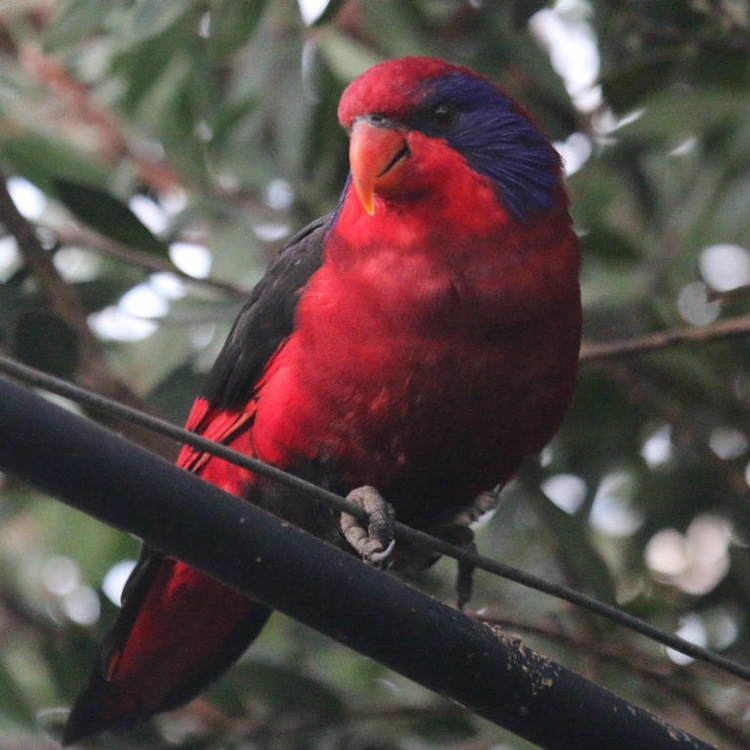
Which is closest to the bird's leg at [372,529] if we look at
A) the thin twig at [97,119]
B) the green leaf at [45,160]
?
the green leaf at [45,160]

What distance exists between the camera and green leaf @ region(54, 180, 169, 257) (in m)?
3.58

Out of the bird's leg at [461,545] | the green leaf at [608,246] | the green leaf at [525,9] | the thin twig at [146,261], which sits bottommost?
the green leaf at [608,246]

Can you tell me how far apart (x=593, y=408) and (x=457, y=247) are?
1388mm

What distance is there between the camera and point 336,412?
2.86 m

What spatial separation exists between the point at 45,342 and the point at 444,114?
103 cm

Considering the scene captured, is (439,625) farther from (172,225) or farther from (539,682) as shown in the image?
(172,225)

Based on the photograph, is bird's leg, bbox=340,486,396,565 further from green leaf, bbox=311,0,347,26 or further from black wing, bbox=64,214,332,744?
green leaf, bbox=311,0,347,26

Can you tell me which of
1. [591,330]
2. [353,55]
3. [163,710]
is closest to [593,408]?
[591,330]

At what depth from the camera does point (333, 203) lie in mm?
4289

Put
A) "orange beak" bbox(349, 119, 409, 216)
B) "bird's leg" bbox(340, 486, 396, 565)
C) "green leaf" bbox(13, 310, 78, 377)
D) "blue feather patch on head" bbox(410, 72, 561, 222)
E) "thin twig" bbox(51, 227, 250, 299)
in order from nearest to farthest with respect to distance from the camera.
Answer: "bird's leg" bbox(340, 486, 396, 565), "orange beak" bbox(349, 119, 409, 216), "blue feather patch on head" bbox(410, 72, 561, 222), "green leaf" bbox(13, 310, 78, 377), "thin twig" bbox(51, 227, 250, 299)

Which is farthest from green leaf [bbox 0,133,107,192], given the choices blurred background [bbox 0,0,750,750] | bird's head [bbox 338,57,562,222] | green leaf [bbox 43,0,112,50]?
bird's head [bbox 338,57,562,222]

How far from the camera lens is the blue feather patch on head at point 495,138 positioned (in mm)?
3031

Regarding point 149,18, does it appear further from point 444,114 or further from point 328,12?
point 444,114

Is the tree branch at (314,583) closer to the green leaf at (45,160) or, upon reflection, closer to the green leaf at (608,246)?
the green leaf at (608,246)
